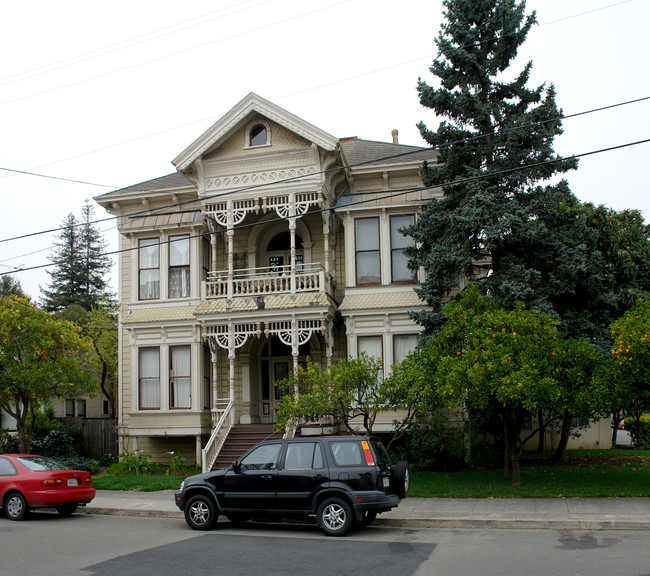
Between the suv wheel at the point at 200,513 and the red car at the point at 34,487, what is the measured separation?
310 centimetres

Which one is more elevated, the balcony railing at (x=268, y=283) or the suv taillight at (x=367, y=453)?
the balcony railing at (x=268, y=283)

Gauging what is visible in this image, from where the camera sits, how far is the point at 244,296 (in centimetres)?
2155

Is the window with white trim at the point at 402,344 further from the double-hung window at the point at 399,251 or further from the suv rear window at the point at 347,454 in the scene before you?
the suv rear window at the point at 347,454

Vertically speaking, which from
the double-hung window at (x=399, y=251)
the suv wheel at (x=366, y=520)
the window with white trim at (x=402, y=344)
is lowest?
the suv wheel at (x=366, y=520)

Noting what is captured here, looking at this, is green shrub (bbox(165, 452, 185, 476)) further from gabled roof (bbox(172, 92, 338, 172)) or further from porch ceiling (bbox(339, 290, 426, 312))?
gabled roof (bbox(172, 92, 338, 172))

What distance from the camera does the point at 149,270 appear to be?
23.7 meters

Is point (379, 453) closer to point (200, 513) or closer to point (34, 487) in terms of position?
point (200, 513)

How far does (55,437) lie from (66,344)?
3530mm

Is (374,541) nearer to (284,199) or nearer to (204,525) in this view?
(204,525)

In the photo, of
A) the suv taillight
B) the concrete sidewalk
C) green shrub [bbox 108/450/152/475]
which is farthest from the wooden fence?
the suv taillight

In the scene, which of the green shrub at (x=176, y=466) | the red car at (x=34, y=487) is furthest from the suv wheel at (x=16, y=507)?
the green shrub at (x=176, y=466)

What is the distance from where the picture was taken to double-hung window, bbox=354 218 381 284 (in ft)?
71.6

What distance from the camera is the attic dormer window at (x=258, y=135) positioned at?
71.8 ft

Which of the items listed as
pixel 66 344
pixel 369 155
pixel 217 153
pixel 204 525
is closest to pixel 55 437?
pixel 66 344
